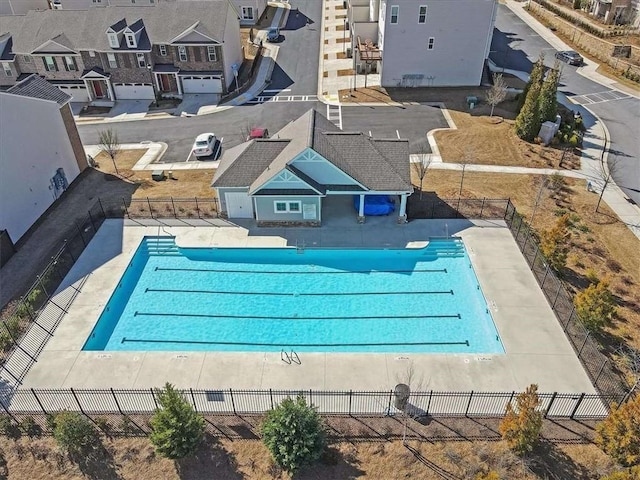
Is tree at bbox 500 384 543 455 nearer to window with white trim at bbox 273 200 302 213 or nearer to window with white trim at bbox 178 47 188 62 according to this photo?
window with white trim at bbox 273 200 302 213

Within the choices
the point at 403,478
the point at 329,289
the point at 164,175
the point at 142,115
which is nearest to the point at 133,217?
the point at 164,175

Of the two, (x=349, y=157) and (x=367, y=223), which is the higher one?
(x=349, y=157)

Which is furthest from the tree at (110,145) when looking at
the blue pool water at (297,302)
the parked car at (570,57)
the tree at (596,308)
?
the parked car at (570,57)

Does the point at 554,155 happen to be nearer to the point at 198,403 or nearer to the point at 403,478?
the point at 403,478

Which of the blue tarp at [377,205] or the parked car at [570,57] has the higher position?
the parked car at [570,57]

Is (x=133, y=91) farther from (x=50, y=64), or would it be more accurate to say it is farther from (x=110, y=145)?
(x=110, y=145)

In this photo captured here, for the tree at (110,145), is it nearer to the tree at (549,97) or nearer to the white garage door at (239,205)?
the white garage door at (239,205)
